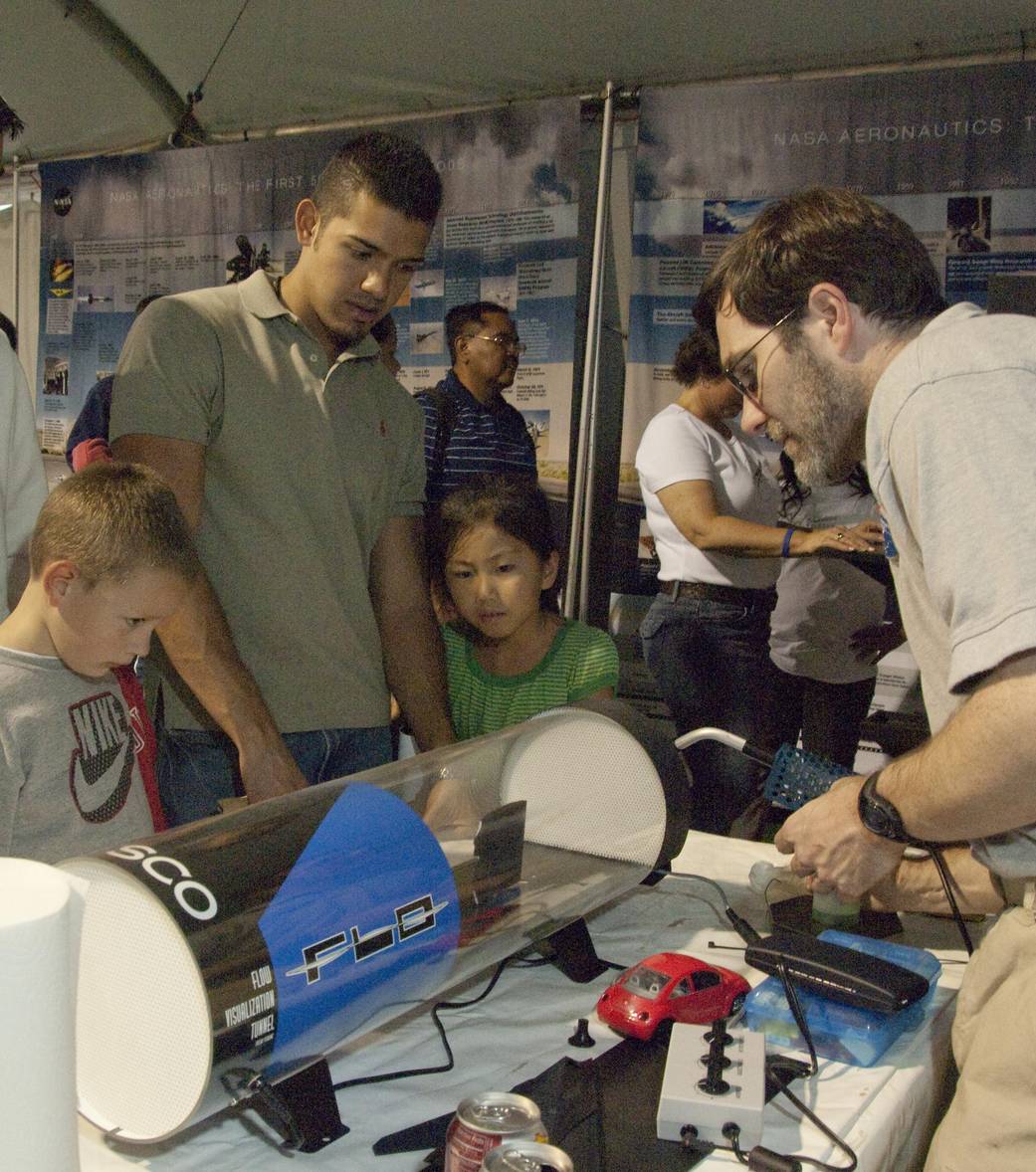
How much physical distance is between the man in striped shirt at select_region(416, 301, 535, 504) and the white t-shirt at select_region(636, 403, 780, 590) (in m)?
0.45

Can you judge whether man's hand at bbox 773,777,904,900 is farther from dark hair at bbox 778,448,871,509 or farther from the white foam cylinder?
dark hair at bbox 778,448,871,509

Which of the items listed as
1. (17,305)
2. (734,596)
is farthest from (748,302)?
(17,305)

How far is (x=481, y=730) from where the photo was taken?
7.31 ft

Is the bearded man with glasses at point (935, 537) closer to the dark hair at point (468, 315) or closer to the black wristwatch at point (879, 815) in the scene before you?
the black wristwatch at point (879, 815)

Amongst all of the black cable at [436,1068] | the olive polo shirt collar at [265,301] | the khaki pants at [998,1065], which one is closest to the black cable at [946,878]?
the khaki pants at [998,1065]

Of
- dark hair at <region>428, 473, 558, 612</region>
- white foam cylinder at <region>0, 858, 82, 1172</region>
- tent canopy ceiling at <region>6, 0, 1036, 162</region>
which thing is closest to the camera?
white foam cylinder at <region>0, 858, 82, 1172</region>

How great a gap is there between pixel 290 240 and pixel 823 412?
3400 millimetres

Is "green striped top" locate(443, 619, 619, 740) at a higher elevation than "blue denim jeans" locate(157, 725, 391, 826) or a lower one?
higher

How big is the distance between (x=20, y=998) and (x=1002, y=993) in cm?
91

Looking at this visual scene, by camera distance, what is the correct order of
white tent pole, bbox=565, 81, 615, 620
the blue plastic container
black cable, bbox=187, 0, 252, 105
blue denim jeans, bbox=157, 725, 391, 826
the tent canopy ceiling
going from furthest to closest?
black cable, bbox=187, 0, 252, 105
white tent pole, bbox=565, 81, 615, 620
the tent canopy ceiling
blue denim jeans, bbox=157, 725, 391, 826
the blue plastic container

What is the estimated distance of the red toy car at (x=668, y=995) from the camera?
1.22 m

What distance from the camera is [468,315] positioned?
3.74 metres

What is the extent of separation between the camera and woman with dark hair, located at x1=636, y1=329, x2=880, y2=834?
306cm

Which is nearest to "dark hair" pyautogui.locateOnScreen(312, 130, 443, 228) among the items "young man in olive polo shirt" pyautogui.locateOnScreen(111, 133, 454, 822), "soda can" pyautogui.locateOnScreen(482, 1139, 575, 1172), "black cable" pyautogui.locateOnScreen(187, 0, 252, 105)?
"young man in olive polo shirt" pyautogui.locateOnScreen(111, 133, 454, 822)
